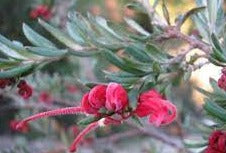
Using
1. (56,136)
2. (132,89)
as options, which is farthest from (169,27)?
(56,136)

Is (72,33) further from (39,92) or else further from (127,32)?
(39,92)

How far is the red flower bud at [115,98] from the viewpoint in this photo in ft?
2.39

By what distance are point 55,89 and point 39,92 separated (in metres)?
0.07

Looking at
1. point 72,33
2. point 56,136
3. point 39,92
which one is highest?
point 72,33

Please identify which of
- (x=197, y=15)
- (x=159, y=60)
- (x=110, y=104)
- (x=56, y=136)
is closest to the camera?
(x=110, y=104)

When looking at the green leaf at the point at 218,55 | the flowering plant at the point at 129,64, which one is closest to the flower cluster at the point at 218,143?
the flowering plant at the point at 129,64

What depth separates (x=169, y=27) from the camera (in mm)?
1013

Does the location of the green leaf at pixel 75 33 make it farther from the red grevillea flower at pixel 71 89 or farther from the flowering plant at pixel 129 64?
the red grevillea flower at pixel 71 89

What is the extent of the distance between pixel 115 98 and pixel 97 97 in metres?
0.03

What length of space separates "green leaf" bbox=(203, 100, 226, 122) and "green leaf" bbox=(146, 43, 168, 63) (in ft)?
0.46

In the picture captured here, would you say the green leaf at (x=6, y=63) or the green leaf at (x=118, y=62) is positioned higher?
the green leaf at (x=6, y=63)

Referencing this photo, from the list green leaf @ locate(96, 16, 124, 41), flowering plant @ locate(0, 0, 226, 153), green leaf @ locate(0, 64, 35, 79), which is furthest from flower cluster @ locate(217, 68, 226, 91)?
green leaf @ locate(0, 64, 35, 79)

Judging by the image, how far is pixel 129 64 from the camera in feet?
2.85

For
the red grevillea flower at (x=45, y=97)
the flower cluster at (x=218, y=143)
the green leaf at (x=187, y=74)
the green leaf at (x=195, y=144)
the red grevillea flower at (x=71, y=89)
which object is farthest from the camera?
the red grevillea flower at (x=71, y=89)
